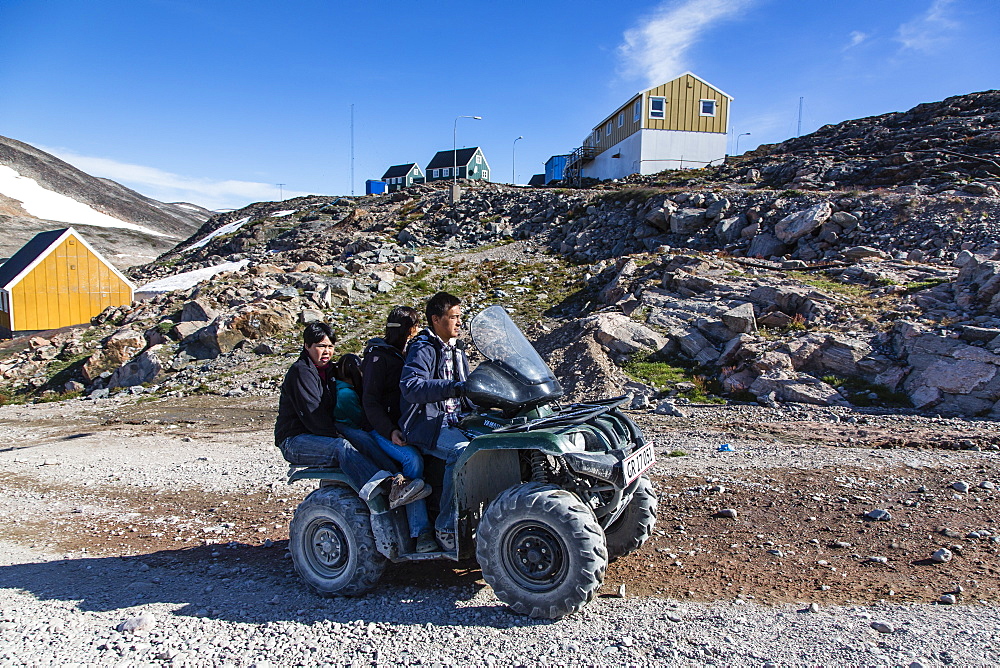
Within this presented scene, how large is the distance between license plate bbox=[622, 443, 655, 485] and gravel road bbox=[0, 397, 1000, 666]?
3.07 ft

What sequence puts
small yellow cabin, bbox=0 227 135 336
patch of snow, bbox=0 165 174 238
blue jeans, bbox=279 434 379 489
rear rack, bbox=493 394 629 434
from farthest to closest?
patch of snow, bbox=0 165 174 238, small yellow cabin, bbox=0 227 135 336, blue jeans, bbox=279 434 379 489, rear rack, bbox=493 394 629 434

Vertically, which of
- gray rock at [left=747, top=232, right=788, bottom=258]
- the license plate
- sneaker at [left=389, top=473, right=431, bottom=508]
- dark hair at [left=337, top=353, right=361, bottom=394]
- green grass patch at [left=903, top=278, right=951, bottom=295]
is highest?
gray rock at [left=747, top=232, right=788, bottom=258]

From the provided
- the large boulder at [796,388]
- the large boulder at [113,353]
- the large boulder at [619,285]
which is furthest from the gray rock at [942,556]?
the large boulder at [113,353]

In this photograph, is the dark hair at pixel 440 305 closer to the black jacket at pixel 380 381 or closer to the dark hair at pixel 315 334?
the black jacket at pixel 380 381

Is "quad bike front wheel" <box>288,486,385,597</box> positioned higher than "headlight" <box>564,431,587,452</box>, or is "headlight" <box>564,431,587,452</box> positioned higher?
"headlight" <box>564,431,587,452</box>

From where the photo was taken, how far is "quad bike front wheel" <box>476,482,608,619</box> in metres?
3.97

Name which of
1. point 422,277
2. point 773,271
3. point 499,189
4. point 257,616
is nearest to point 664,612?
point 257,616

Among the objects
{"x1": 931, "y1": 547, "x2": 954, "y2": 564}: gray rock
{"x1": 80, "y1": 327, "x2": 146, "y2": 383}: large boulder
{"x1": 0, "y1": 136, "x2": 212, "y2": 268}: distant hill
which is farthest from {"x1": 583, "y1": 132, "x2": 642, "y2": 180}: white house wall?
{"x1": 0, "y1": 136, "x2": 212, "y2": 268}: distant hill

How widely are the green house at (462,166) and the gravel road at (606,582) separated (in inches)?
2892

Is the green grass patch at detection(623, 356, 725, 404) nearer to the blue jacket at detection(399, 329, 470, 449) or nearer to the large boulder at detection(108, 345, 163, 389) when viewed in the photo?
the blue jacket at detection(399, 329, 470, 449)

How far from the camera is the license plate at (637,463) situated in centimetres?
410

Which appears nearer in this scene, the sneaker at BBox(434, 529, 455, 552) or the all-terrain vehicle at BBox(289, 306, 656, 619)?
the all-terrain vehicle at BBox(289, 306, 656, 619)

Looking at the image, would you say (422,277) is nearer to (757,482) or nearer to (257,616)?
(757,482)

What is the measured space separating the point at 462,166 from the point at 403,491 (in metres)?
77.9
